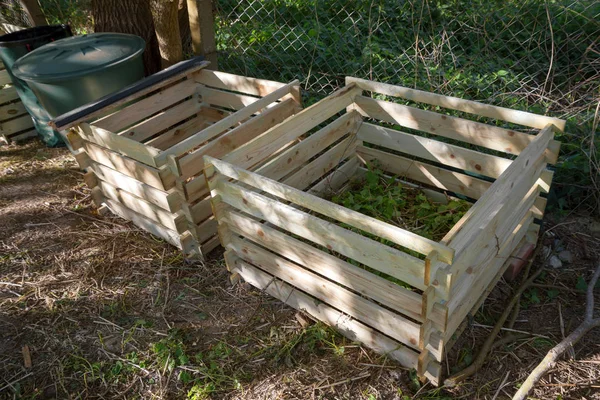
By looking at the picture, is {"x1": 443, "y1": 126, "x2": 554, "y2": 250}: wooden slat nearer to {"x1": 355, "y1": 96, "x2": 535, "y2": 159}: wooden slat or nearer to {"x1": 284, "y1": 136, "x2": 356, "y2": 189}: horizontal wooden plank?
{"x1": 355, "y1": 96, "x2": 535, "y2": 159}: wooden slat

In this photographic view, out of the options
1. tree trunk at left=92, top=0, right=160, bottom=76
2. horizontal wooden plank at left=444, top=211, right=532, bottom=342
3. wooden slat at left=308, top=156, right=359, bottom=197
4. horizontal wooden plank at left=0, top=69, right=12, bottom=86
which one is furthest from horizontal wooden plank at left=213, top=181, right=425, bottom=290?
horizontal wooden plank at left=0, top=69, right=12, bottom=86

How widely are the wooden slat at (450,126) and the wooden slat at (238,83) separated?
65cm

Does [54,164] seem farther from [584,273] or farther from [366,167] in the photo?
[584,273]

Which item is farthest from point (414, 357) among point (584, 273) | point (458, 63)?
point (458, 63)

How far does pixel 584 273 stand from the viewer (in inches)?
120

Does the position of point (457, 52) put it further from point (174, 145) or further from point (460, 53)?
point (174, 145)

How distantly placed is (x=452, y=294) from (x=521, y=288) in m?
0.96

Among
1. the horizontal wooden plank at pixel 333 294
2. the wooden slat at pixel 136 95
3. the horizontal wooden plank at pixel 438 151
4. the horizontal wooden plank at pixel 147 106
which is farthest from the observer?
the horizontal wooden plank at pixel 147 106

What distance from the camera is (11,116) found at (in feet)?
16.7

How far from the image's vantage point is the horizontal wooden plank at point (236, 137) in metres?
2.96

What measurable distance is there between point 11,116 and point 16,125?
10 cm

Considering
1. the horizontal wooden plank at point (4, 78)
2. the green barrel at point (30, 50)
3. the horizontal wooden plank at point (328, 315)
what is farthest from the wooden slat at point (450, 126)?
the horizontal wooden plank at point (4, 78)

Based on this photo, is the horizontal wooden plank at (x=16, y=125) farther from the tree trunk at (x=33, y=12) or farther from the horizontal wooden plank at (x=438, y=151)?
the horizontal wooden plank at (x=438, y=151)

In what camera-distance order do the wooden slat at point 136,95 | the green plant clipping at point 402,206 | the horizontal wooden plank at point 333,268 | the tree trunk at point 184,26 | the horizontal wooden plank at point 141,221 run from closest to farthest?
the horizontal wooden plank at point 333,268 → the green plant clipping at point 402,206 → the wooden slat at point 136,95 → the horizontal wooden plank at point 141,221 → the tree trunk at point 184,26
